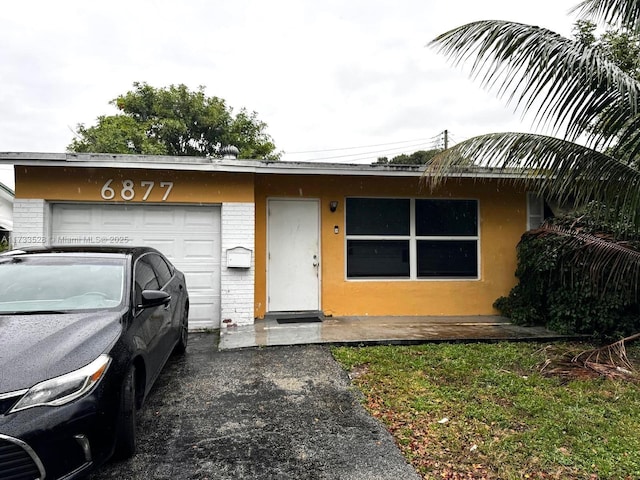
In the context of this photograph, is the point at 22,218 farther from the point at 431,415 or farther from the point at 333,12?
the point at 333,12

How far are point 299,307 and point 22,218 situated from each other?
472 cm

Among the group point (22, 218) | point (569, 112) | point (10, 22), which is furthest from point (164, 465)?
point (10, 22)

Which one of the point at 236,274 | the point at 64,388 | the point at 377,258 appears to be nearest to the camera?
the point at 64,388

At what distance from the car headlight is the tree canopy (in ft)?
60.9

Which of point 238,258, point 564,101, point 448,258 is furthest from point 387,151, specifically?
point 564,101

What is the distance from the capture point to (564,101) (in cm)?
398

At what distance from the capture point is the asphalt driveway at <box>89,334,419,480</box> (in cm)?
258

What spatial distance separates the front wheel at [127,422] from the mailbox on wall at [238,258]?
12.3ft

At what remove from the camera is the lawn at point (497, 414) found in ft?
8.66

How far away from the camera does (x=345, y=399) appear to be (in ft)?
12.3

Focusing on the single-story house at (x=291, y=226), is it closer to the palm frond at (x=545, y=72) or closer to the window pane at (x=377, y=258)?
the window pane at (x=377, y=258)

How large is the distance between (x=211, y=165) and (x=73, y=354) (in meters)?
4.44

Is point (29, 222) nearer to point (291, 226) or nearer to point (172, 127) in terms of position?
point (291, 226)

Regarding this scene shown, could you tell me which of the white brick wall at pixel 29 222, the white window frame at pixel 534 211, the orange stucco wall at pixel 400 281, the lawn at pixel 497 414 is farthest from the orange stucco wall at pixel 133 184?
the white window frame at pixel 534 211
